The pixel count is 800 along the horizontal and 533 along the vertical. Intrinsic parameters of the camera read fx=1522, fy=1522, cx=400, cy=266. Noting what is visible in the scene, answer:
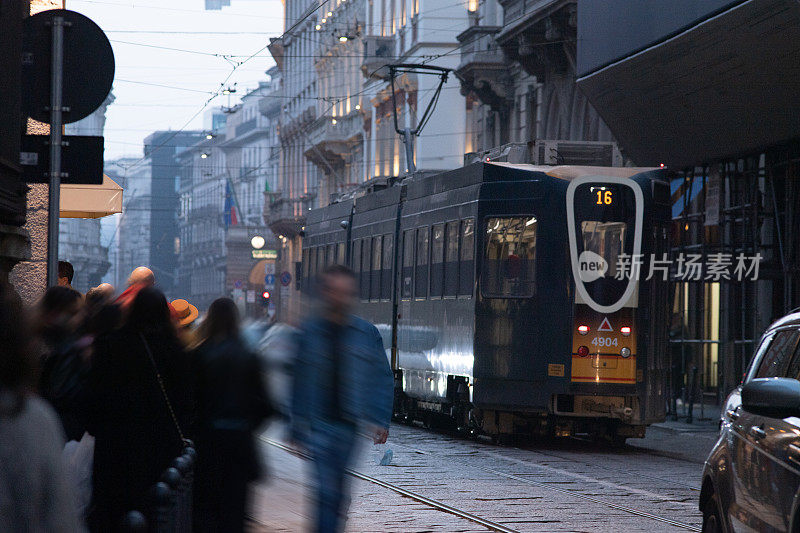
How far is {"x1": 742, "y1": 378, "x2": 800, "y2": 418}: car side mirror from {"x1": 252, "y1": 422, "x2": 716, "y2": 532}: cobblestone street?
17.1 ft

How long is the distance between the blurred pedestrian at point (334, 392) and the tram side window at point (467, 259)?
36.0 feet

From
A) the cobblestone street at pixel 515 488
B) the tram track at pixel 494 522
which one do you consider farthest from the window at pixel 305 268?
the tram track at pixel 494 522

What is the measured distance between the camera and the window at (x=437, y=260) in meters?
20.0

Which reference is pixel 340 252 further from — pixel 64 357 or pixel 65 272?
pixel 64 357

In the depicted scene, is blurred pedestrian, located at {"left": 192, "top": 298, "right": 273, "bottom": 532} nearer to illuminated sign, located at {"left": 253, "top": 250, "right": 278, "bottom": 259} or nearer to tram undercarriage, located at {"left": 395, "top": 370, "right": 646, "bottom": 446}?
tram undercarriage, located at {"left": 395, "top": 370, "right": 646, "bottom": 446}

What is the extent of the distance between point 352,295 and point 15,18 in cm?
472

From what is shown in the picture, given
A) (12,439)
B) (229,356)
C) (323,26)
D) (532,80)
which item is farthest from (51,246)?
(323,26)

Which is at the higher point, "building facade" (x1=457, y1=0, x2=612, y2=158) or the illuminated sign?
"building facade" (x1=457, y1=0, x2=612, y2=158)

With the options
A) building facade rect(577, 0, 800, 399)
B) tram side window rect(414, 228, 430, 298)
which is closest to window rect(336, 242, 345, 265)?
→ tram side window rect(414, 228, 430, 298)

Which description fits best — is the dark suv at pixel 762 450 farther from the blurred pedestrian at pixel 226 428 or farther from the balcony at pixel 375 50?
the balcony at pixel 375 50

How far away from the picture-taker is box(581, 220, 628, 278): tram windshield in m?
18.0

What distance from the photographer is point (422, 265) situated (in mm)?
21016

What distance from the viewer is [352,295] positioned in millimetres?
7688

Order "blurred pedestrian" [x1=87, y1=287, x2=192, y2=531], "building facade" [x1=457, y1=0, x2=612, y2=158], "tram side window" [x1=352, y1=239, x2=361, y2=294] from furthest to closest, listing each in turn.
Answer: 1. "building facade" [x1=457, y1=0, x2=612, y2=158]
2. "tram side window" [x1=352, y1=239, x2=361, y2=294]
3. "blurred pedestrian" [x1=87, y1=287, x2=192, y2=531]
